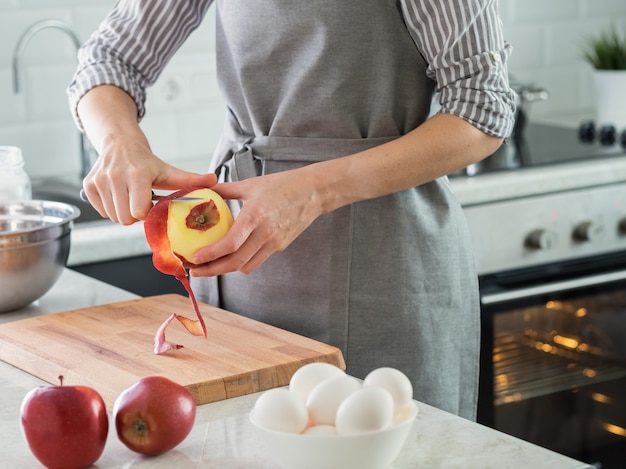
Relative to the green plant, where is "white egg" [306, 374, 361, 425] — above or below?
below

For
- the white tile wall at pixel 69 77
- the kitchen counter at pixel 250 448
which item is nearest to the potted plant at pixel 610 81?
the white tile wall at pixel 69 77

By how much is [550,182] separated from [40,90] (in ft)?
3.66

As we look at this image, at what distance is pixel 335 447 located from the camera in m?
0.78

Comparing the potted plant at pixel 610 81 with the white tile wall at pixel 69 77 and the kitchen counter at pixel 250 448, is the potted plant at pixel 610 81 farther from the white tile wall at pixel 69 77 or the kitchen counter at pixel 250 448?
the kitchen counter at pixel 250 448

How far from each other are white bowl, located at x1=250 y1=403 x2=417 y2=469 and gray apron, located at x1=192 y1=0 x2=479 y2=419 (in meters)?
0.56

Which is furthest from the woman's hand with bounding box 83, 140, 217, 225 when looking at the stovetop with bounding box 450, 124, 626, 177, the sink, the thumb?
the stovetop with bounding box 450, 124, 626, 177

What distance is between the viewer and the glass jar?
4.91ft

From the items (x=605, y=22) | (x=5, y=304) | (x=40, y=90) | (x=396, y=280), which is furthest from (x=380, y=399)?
(x=605, y=22)

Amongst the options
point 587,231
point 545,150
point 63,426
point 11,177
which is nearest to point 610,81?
point 545,150

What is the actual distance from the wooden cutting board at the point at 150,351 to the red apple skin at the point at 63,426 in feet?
0.51

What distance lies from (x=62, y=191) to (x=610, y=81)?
1.45 metres

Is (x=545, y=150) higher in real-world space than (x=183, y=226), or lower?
lower

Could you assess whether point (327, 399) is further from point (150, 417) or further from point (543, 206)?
point (543, 206)

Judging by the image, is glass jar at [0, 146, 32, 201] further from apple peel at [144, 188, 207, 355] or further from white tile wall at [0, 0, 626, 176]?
white tile wall at [0, 0, 626, 176]
